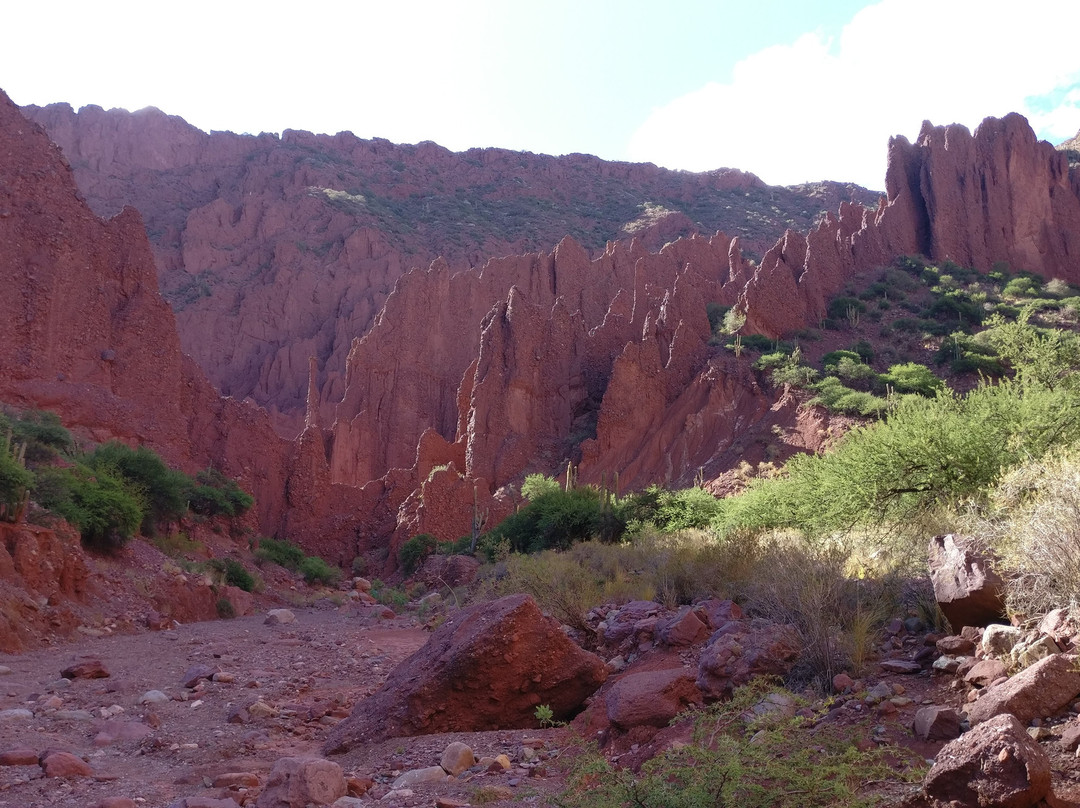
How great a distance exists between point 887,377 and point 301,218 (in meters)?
63.9

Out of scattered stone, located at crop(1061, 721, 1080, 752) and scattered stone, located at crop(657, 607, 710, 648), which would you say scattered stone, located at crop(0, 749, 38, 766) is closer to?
scattered stone, located at crop(657, 607, 710, 648)

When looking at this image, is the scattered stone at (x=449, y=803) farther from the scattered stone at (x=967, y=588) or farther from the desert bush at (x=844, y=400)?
the desert bush at (x=844, y=400)

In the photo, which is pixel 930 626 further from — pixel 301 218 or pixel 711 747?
pixel 301 218

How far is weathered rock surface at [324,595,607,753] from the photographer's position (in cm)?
802

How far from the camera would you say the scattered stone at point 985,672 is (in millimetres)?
6051

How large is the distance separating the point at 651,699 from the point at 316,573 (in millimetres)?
27638

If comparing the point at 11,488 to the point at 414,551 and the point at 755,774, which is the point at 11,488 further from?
the point at 414,551

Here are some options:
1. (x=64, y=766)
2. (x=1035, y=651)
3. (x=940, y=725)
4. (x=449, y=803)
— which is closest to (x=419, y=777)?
(x=449, y=803)

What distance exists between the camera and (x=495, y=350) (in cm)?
4650

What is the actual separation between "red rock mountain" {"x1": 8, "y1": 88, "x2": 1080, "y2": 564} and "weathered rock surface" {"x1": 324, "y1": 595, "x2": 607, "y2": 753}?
2714cm

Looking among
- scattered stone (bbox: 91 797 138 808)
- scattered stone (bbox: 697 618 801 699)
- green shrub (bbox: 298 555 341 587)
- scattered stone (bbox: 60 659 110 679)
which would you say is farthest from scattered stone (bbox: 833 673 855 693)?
green shrub (bbox: 298 555 341 587)

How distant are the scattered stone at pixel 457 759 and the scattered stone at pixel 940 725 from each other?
10.7ft

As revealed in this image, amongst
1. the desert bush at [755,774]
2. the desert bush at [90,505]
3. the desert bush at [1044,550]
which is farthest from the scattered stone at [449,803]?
the desert bush at [90,505]

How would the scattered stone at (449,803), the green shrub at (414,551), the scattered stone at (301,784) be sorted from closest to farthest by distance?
the scattered stone at (449,803) < the scattered stone at (301,784) < the green shrub at (414,551)
